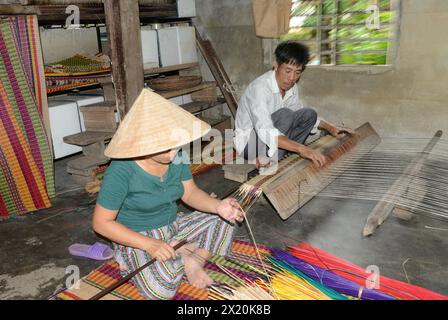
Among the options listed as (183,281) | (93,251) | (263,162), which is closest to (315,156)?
(263,162)

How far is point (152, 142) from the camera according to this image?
1965 mm

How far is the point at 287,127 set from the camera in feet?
13.3

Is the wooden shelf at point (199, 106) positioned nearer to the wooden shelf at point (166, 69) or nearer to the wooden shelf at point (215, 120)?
the wooden shelf at point (215, 120)

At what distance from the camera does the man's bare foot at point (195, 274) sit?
241 centimetres

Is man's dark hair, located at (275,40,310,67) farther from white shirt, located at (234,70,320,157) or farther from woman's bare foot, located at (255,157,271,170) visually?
woman's bare foot, located at (255,157,271,170)

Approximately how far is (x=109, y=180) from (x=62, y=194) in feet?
8.03

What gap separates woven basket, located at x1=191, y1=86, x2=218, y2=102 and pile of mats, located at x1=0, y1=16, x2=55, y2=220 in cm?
259

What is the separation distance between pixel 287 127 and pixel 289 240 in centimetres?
146

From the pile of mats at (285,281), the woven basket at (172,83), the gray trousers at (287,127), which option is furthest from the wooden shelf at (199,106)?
the pile of mats at (285,281)

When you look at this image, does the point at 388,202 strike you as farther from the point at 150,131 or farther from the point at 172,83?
the point at 172,83

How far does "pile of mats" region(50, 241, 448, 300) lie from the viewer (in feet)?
6.87

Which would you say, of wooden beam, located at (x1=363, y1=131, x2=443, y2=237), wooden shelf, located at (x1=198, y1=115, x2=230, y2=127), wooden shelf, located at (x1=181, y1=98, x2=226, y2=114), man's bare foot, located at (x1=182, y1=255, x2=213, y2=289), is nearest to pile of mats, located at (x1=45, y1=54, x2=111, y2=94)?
wooden shelf, located at (x1=181, y1=98, x2=226, y2=114)
